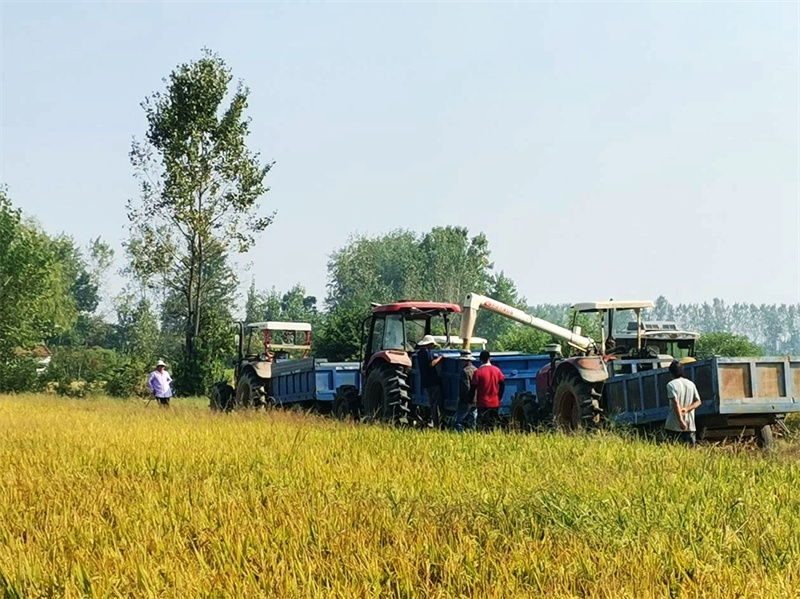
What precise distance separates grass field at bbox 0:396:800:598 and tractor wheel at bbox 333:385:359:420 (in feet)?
24.9

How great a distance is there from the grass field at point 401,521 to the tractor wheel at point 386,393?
5.32 m

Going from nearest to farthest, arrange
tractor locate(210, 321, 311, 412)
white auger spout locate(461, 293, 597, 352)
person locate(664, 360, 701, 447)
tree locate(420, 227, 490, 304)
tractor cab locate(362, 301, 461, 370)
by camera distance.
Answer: person locate(664, 360, 701, 447) → white auger spout locate(461, 293, 597, 352) → tractor cab locate(362, 301, 461, 370) → tractor locate(210, 321, 311, 412) → tree locate(420, 227, 490, 304)

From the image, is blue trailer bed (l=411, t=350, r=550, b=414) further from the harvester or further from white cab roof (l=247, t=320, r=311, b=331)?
white cab roof (l=247, t=320, r=311, b=331)

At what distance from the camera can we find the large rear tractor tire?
64.8 feet

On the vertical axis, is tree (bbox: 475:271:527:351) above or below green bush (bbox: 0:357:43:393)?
above

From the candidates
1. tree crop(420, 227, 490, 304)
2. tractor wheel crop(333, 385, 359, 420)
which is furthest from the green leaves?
tree crop(420, 227, 490, 304)

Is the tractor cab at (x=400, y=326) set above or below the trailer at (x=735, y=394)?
above

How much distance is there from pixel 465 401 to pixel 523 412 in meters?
0.94

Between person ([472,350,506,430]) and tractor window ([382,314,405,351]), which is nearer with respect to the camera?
person ([472,350,506,430])

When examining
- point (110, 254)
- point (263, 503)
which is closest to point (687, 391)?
point (263, 503)

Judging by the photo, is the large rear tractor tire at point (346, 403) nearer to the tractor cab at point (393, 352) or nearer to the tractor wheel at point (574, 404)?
the tractor cab at point (393, 352)

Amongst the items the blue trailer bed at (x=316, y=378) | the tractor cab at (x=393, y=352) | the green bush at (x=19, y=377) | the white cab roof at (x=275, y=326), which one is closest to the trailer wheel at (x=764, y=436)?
the tractor cab at (x=393, y=352)

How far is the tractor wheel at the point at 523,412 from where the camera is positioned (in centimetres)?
1612

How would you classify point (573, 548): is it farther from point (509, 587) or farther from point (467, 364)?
point (467, 364)
